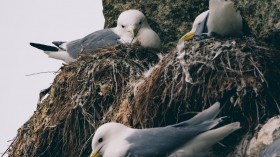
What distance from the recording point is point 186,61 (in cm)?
660

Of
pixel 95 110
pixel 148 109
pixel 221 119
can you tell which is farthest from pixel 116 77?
pixel 221 119

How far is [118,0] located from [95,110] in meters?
1.60

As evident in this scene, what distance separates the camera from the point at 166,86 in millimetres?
6574

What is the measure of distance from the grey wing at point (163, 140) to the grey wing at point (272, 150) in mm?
419

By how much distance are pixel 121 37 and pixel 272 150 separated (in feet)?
8.71

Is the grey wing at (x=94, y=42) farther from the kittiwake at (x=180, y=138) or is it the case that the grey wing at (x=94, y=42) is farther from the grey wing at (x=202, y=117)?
the grey wing at (x=202, y=117)

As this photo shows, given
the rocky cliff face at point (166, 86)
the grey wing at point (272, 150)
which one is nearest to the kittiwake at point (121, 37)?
the rocky cliff face at point (166, 86)

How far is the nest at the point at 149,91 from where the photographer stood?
20.7ft

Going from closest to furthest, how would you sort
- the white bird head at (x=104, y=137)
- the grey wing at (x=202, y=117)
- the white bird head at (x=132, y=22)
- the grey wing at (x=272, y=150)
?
the grey wing at (x=272, y=150) → the grey wing at (x=202, y=117) → the white bird head at (x=104, y=137) → the white bird head at (x=132, y=22)

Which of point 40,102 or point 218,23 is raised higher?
point 218,23

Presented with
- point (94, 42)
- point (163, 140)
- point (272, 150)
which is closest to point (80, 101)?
point (94, 42)

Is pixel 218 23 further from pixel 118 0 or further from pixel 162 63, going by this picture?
pixel 118 0

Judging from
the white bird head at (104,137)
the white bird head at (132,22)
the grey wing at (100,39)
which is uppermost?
the white bird head at (132,22)

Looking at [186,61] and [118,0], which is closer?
[186,61]
